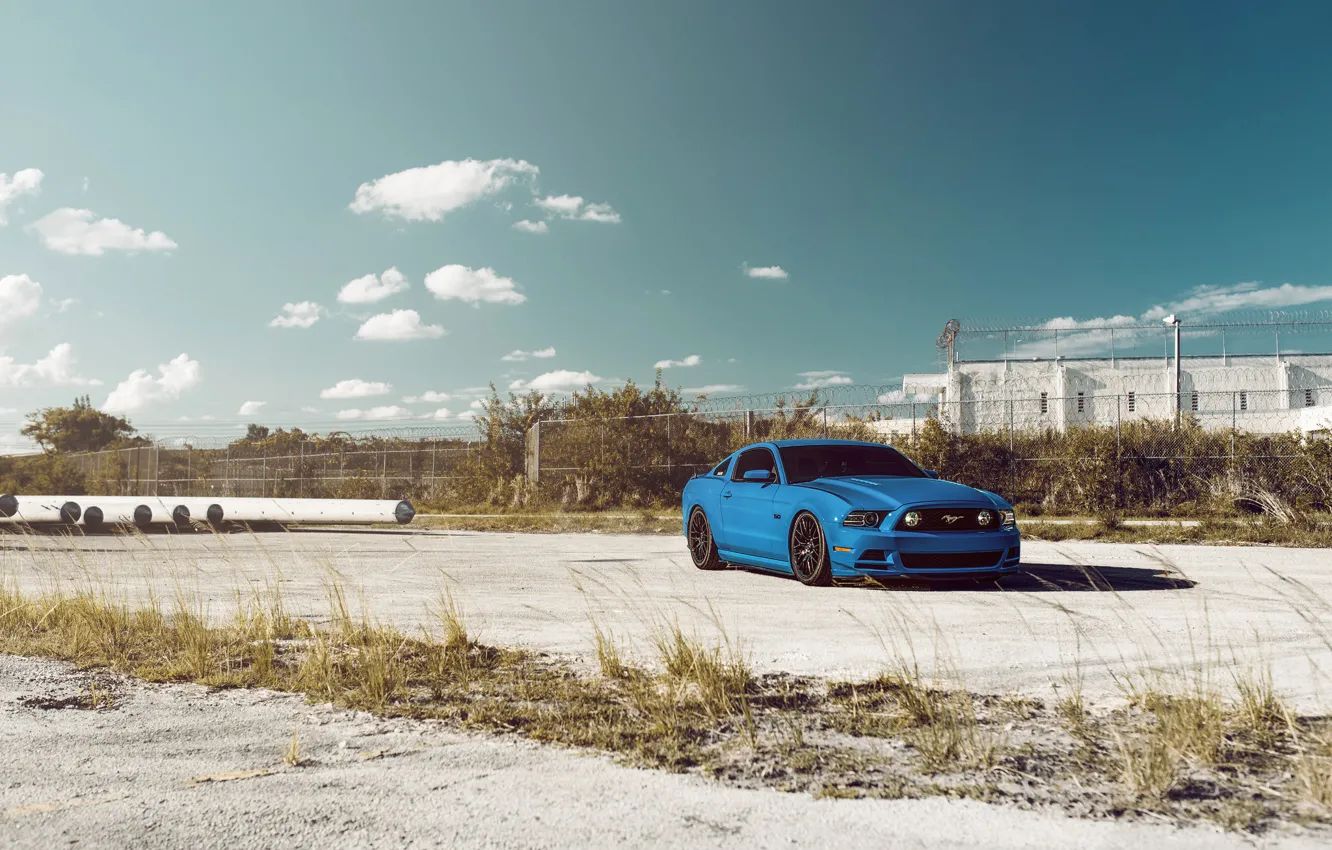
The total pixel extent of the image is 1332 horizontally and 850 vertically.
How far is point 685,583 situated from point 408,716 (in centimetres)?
500

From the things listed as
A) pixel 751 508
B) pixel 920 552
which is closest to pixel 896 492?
pixel 920 552

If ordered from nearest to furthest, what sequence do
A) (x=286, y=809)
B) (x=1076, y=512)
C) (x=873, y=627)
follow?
(x=286, y=809), (x=873, y=627), (x=1076, y=512)

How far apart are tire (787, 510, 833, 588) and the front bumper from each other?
7.7 inches

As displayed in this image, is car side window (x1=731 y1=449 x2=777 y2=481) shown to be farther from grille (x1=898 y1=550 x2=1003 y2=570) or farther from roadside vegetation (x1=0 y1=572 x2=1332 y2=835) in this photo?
roadside vegetation (x1=0 y1=572 x2=1332 y2=835)

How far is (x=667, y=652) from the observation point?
4.81 metres

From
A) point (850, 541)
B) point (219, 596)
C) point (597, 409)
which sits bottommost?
point (219, 596)

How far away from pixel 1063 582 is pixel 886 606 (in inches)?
99.9

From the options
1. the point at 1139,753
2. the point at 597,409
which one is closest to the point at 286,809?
the point at 1139,753

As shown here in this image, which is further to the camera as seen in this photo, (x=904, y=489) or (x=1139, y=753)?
(x=904, y=489)

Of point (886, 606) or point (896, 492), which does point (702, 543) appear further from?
point (886, 606)

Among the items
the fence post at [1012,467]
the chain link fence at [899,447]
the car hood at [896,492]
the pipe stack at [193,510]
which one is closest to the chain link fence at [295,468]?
the chain link fence at [899,447]

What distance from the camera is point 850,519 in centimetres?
822

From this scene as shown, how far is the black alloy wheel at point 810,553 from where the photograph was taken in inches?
335

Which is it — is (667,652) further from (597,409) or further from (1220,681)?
(597,409)
